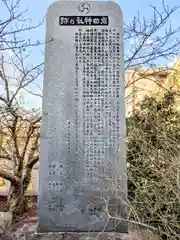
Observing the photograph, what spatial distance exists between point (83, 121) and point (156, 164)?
938 mm

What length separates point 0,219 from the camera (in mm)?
4758

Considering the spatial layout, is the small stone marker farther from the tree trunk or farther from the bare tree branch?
the tree trunk

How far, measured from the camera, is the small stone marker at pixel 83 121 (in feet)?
12.7

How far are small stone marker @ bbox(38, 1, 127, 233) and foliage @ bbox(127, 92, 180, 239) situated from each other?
0.32 m

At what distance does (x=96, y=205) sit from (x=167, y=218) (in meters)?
0.84

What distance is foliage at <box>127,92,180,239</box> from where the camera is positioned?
320 cm

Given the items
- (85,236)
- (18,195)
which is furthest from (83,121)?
(18,195)

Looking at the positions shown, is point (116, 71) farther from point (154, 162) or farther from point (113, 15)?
point (154, 162)

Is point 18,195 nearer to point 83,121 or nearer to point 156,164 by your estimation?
point 83,121

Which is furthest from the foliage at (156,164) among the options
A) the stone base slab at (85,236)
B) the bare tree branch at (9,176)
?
the bare tree branch at (9,176)

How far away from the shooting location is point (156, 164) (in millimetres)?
3775

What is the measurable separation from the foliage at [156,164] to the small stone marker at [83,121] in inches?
12.7

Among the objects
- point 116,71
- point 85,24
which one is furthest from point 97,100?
point 85,24

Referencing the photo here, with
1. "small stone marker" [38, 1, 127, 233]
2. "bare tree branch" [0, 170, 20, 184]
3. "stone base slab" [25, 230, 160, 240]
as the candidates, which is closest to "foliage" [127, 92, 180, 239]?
"stone base slab" [25, 230, 160, 240]
